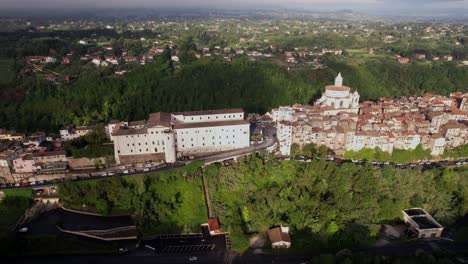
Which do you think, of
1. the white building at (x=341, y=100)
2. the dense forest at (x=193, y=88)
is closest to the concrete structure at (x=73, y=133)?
the dense forest at (x=193, y=88)

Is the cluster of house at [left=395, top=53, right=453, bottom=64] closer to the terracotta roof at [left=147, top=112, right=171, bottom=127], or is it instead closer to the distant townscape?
the distant townscape

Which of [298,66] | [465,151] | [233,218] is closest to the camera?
[233,218]

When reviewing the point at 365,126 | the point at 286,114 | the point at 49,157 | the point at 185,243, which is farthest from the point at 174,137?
the point at 365,126

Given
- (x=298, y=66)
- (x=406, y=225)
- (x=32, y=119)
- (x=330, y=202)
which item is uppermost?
(x=298, y=66)

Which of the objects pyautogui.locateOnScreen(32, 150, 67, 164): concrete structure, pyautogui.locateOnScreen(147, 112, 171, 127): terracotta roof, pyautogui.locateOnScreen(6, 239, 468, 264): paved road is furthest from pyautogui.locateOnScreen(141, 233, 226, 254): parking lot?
pyautogui.locateOnScreen(32, 150, 67, 164): concrete structure

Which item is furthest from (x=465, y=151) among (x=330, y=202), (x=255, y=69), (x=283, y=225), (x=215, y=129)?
(x=255, y=69)

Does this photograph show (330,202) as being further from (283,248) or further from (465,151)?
(465,151)

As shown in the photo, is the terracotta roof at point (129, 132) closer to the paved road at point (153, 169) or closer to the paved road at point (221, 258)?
the paved road at point (153, 169)
